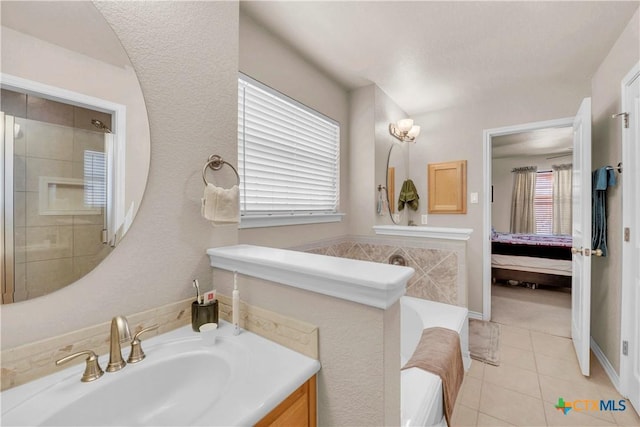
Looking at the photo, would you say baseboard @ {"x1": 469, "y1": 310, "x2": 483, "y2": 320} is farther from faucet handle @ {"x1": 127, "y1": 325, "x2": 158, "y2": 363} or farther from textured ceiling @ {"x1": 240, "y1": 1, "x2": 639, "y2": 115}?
faucet handle @ {"x1": 127, "y1": 325, "x2": 158, "y2": 363}

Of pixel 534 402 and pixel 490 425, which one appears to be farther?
pixel 534 402

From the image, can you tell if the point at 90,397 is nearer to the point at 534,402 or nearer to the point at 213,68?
the point at 213,68

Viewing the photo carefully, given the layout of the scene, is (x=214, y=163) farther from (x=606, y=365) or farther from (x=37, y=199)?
(x=606, y=365)

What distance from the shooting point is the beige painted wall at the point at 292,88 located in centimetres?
186

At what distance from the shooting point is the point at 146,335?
38.7 inches

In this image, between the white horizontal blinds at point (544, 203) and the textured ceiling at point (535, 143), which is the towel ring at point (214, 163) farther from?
the white horizontal blinds at point (544, 203)

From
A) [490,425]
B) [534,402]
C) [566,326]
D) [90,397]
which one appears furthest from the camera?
[566,326]

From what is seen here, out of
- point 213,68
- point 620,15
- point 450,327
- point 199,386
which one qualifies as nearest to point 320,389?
point 199,386

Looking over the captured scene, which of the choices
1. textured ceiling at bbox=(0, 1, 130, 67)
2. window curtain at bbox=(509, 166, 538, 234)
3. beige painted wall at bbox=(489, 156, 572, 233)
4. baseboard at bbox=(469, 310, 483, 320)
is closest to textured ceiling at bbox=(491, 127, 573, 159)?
beige painted wall at bbox=(489, 156, 572, 233)

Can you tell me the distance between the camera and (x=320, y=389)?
2.78 ft

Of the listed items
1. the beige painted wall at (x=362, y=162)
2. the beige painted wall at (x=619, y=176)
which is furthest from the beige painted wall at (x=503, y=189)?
the beige painted wall at (x=362, y=162)

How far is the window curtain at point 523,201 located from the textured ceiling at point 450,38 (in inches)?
159

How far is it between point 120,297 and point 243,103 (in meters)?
1.37

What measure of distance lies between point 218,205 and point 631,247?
2453 millimetres
